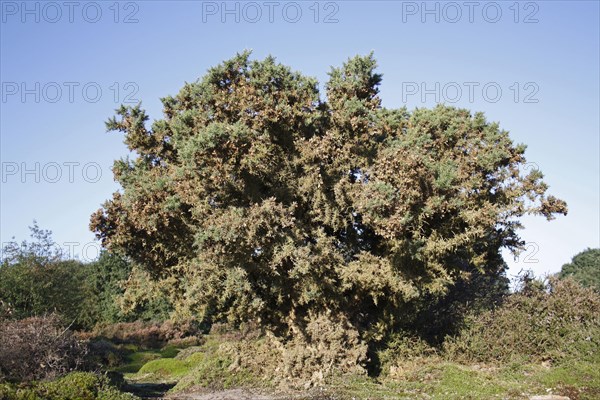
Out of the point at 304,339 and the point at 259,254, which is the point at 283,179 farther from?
the point at 304,339

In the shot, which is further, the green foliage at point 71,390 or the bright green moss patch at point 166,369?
the bright green moss patch at point 166,369

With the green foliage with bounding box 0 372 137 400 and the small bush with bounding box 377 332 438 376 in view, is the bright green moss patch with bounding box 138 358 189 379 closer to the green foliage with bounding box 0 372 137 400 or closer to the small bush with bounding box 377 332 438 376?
the small bush with bounding box 377 332 438 376

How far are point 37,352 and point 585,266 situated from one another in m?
57.0

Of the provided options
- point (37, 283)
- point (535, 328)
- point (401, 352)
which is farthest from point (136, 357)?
point (535, 328)

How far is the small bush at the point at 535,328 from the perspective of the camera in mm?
16328

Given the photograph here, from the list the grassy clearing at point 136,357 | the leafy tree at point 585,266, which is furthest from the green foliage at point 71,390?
the leafy tree at point 585,266

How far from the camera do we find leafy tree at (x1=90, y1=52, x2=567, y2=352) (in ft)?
47.6

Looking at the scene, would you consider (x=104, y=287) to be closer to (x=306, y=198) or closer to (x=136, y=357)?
(x=136, y=357)

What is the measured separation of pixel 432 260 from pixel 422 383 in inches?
141

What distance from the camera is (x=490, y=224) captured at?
15.5 meters

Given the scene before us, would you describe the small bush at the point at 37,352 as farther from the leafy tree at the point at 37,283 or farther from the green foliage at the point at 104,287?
the green foliage at the point at 104,287

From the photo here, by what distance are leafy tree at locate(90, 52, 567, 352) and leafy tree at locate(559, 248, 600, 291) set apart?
130 feet

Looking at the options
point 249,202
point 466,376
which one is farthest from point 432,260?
point 249,202

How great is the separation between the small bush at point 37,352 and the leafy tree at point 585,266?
48.8 metres
